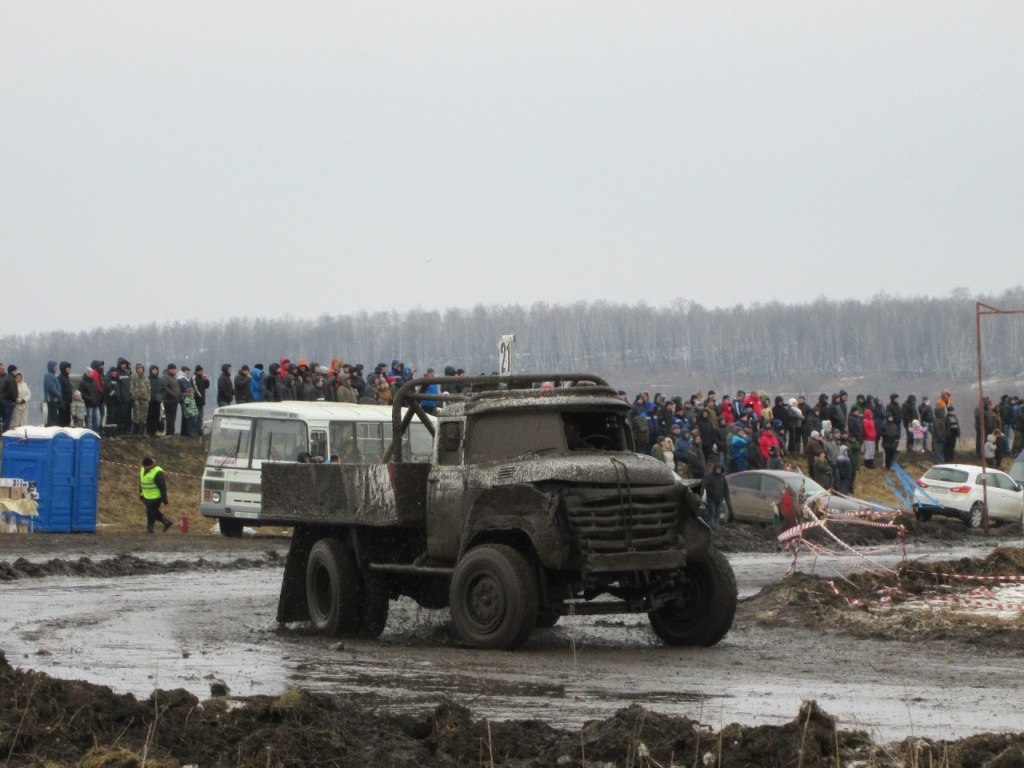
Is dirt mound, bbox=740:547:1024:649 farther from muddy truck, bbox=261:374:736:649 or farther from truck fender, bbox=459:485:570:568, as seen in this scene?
truck fender, bbox=459:485:570:568

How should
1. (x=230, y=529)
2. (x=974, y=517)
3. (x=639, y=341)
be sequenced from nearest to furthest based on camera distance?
(x=230, y=529) < (x=974, y=517) < (x=639, y=341)

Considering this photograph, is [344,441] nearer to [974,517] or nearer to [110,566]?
[110,566]

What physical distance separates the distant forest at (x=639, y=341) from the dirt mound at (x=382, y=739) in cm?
9926

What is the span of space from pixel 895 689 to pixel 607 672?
7.68ft

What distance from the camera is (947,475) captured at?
40844 millimetres

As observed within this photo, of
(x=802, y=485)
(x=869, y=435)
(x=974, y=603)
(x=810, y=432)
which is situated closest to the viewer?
(x=974, y=603)

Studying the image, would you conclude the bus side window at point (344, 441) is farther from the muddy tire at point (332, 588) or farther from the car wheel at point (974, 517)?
the car wheel at point (974, 517)

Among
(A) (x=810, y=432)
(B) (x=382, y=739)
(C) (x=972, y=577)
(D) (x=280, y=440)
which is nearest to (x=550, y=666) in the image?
(B) (x=382, y=739)

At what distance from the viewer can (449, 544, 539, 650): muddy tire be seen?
14.5 m

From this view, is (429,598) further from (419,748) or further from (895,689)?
(419,748)

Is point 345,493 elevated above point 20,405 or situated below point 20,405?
below

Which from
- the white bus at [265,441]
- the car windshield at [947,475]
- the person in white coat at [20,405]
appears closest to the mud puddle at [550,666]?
the white bus at [265,441]

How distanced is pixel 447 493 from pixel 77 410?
73.6ft

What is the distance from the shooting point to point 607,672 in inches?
523
